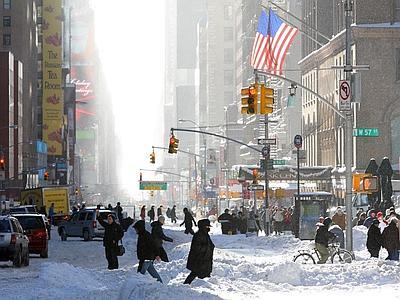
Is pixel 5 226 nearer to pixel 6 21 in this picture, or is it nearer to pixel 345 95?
pixel 345 95

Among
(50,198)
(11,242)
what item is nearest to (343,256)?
(11,242)

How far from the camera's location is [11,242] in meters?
38.1

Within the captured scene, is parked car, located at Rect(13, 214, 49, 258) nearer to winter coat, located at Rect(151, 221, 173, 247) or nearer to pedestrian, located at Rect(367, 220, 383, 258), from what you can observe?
pedestrian, located at Rect(367, 220, 383, 258)

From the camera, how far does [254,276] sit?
98.1 feet

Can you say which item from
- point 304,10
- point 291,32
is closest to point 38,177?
point 304,10

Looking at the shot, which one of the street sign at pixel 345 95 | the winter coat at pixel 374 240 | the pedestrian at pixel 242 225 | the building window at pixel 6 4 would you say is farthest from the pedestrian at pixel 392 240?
the building window at pixel 6 4

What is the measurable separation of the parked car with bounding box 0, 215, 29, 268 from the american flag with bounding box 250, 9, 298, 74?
26994mm

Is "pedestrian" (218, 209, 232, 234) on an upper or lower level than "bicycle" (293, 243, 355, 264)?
upper

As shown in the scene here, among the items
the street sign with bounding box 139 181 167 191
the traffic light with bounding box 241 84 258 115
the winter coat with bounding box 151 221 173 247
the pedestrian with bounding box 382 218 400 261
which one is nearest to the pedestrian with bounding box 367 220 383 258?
the pedestrian with bounding box 382 218 400 261

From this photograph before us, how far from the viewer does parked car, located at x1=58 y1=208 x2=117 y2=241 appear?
209 feet

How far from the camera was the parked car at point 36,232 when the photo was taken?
4538 centimetres

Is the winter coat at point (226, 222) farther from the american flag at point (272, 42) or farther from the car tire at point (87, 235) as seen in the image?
→ the car tire at point (87, 235)

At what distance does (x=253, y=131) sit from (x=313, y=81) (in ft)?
224

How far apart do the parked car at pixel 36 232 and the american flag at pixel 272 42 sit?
2107 cm
